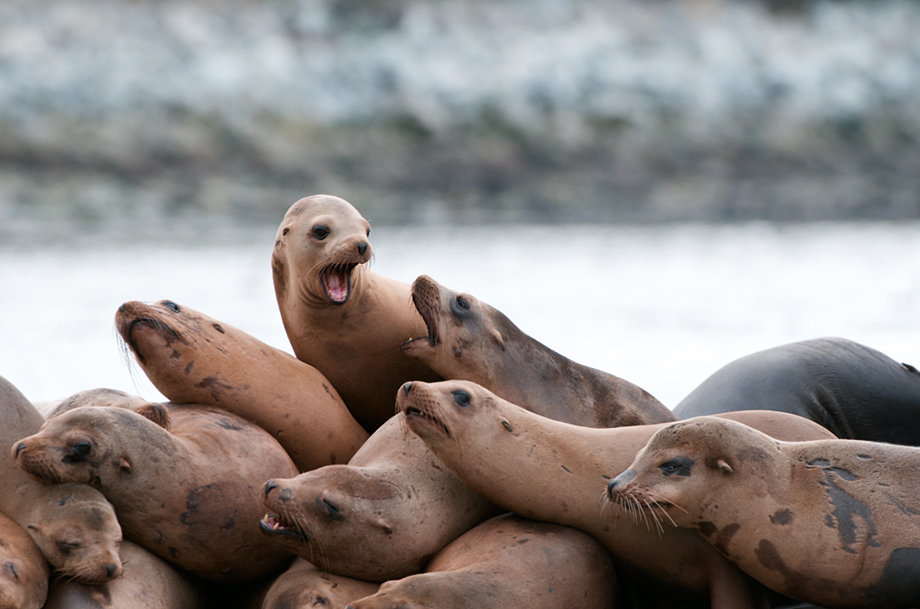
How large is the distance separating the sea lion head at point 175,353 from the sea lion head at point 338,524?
0.68 m

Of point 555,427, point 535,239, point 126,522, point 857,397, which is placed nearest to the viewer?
point 126,522

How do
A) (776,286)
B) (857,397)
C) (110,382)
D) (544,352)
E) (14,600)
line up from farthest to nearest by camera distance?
(776,286)
(110,382)
(857,397)
(544,352)
(14,600)

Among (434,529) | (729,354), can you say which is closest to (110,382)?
(729,354)

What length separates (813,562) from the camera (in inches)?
96.3

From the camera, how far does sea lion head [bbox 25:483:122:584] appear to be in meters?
2.50

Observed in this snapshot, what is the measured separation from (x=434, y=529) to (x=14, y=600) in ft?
3.56

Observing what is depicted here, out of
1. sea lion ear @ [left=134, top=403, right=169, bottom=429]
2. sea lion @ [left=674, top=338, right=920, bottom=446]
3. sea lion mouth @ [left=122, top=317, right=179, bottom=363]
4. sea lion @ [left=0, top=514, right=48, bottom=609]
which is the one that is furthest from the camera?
sea lion @ [left=674, top=338, right=920, bottom=446]

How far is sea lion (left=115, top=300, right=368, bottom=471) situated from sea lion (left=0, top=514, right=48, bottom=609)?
2.54 ft

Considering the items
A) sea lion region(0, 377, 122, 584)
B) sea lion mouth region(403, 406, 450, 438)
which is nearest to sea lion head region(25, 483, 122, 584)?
sea lion region(0, 377, 122, 584)

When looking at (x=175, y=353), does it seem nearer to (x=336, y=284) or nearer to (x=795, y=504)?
(x=336, y=284)

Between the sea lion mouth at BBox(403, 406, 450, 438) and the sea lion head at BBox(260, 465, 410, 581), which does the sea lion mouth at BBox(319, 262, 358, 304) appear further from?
the sea lion head at BBox(260, 465, 410, 581)

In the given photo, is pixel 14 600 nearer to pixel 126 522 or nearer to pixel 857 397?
pixel 126 522

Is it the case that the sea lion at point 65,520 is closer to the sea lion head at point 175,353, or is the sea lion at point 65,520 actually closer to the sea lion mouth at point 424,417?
the sea lion head at point 175,353

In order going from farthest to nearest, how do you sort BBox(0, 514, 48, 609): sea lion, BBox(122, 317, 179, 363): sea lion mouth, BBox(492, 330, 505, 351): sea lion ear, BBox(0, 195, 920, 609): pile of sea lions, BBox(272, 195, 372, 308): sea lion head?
BBox(272, 195, 372, 308): sea lion head → BBox(492, 330, 505, 351): sea lion ear → BBox(122, 317, 179, 363): sea lion mouth → BBox(0, 195, 920, 609): pile of sea lions → BBox(0, 514, 48, 609): sea lion
